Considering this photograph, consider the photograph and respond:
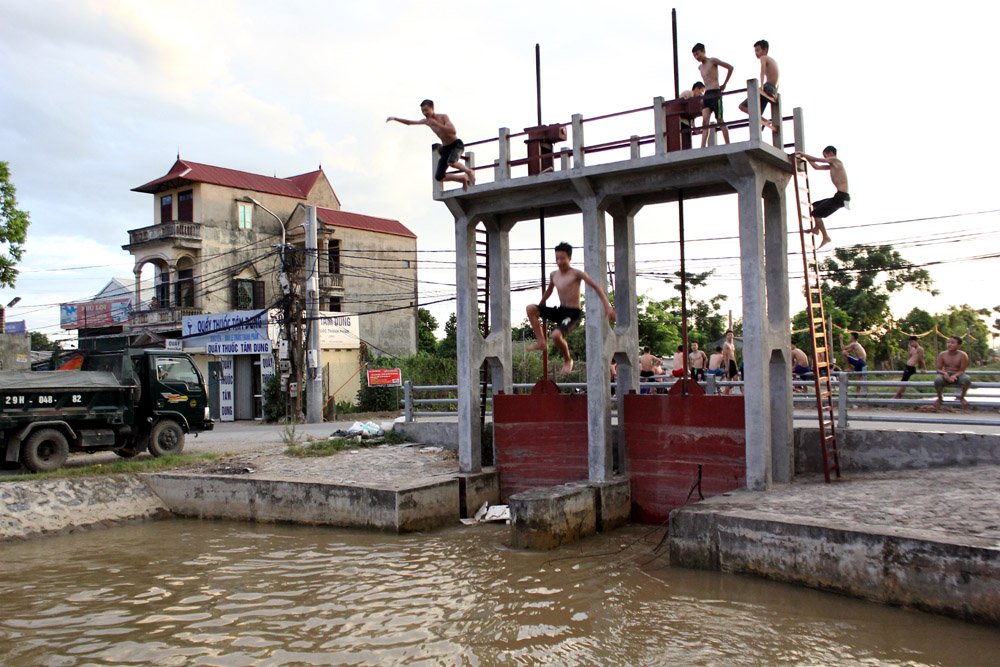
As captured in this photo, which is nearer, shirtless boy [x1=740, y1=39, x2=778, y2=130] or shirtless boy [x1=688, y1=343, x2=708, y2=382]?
shirtless boy [x1=740, y1=39, x2=778, y2=130]

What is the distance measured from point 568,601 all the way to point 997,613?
3633mm

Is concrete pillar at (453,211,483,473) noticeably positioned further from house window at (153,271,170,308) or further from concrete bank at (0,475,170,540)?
house window at (153,271,170,308)

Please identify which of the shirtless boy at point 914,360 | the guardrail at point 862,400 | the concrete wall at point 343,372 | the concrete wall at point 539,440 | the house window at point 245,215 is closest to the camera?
the guardrail at point 862,400

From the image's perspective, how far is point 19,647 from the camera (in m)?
7.12

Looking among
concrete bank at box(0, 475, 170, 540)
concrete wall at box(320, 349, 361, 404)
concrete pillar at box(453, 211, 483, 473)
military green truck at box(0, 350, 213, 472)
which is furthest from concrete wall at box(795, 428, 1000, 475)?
concrete wall at box(320, 349, 361, 404)

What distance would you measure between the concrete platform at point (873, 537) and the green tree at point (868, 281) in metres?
29.2

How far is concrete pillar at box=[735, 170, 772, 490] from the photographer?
1011 centimetres

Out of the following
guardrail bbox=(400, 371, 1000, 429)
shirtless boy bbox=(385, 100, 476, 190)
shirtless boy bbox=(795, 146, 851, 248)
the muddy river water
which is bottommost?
the muddy river water

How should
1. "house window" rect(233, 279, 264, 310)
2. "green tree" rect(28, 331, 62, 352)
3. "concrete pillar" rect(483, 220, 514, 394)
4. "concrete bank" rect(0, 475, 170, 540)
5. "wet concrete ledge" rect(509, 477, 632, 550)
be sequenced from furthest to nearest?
"green tree" rect(28, 331, 62, 352) → "house window" rect(233, 279, 264, 310) → "concrete pillar" rect(483, 220, 514, 394) → "concrete bank" rect(0, 475, 170, 540) → "wet concrete ledge" rect(509, 477, 632, 550)

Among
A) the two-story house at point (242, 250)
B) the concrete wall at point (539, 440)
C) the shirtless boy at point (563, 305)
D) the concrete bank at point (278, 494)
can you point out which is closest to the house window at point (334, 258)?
the two-story house at point (242, 250)

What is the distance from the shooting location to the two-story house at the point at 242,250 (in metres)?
39.9

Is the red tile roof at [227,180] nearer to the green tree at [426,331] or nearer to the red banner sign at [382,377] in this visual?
the green tree at [426,331]

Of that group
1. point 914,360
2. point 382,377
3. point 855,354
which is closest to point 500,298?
point 855,354

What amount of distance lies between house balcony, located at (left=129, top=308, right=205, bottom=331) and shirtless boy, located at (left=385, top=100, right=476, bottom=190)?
94.7 feet
